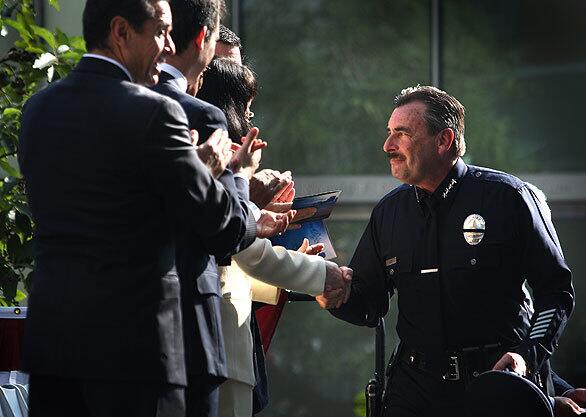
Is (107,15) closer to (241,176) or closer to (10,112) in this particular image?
(241,176)

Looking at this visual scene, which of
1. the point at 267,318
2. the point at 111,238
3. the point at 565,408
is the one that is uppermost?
the point at 111,238

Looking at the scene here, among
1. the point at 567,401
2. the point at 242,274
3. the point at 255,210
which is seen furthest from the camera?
the point at 567,401

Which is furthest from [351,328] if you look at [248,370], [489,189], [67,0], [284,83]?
[248,370]

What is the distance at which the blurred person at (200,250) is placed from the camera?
3.21m

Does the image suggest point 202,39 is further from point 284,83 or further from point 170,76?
point 284,83

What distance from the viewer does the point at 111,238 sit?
3025mm

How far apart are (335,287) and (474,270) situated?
58 centimetres

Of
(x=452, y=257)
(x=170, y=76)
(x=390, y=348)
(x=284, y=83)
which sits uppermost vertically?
(x=284, y=83)

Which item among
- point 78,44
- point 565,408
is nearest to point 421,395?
point 565,408

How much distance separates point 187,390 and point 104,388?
293 mm

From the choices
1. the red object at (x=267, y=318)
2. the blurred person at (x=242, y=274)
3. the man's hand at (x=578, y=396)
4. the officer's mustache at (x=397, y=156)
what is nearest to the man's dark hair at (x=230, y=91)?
the blurred person at (x=242, y=274)

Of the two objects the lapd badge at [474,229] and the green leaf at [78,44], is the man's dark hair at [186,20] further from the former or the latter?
the lapd badge at [474,229]

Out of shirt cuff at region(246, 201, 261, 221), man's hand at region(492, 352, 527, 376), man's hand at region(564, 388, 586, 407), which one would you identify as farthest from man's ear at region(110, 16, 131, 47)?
man's hand at region(564, 388, 586, 407)

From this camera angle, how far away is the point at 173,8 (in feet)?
11.6
